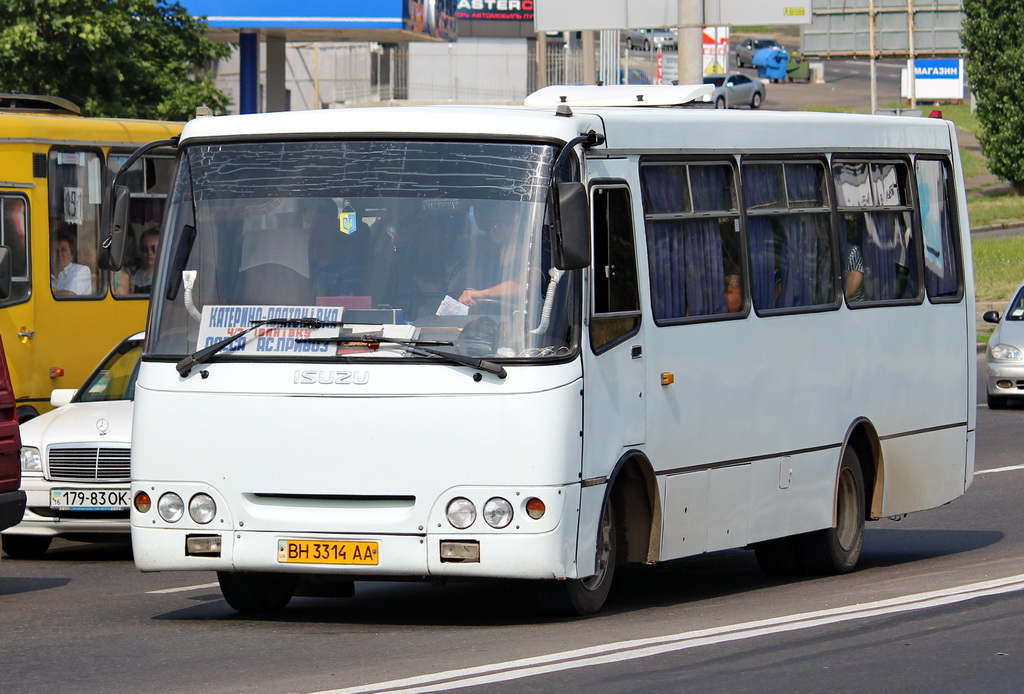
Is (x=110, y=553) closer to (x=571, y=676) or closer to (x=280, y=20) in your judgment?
(x=571, y=676)

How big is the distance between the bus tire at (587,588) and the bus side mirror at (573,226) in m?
1.34

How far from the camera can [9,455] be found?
35.9 feet

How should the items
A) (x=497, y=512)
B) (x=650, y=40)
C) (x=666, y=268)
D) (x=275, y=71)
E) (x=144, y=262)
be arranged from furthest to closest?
(x=650, y=40) < (x=275, y=71) < (x=144, y=262) < (x=666, y=268) < (x=497, y=512)

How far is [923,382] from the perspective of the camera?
12742mm

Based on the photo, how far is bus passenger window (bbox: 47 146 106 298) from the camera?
17297 millimetres

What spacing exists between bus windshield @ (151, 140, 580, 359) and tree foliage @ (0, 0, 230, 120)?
52.1 feet

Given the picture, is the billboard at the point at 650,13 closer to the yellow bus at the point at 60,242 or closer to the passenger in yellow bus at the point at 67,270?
the yellow bus at the point at 60,242

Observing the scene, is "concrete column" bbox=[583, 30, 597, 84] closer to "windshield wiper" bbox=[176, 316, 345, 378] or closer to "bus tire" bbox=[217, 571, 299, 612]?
"bus tire" bbox=[217, 571, 299, 612]

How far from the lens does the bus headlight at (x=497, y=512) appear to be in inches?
345

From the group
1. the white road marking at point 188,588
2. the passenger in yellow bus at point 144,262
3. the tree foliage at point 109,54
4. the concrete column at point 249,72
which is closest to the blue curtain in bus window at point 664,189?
the white road marking at point 188,588

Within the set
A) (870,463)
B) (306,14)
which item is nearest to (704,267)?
(870,463)

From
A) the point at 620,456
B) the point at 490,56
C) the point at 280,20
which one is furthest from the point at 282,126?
the point at 490,56

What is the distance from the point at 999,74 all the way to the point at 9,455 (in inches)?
1791

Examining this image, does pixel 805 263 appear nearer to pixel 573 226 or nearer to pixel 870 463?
pixel 870 463
